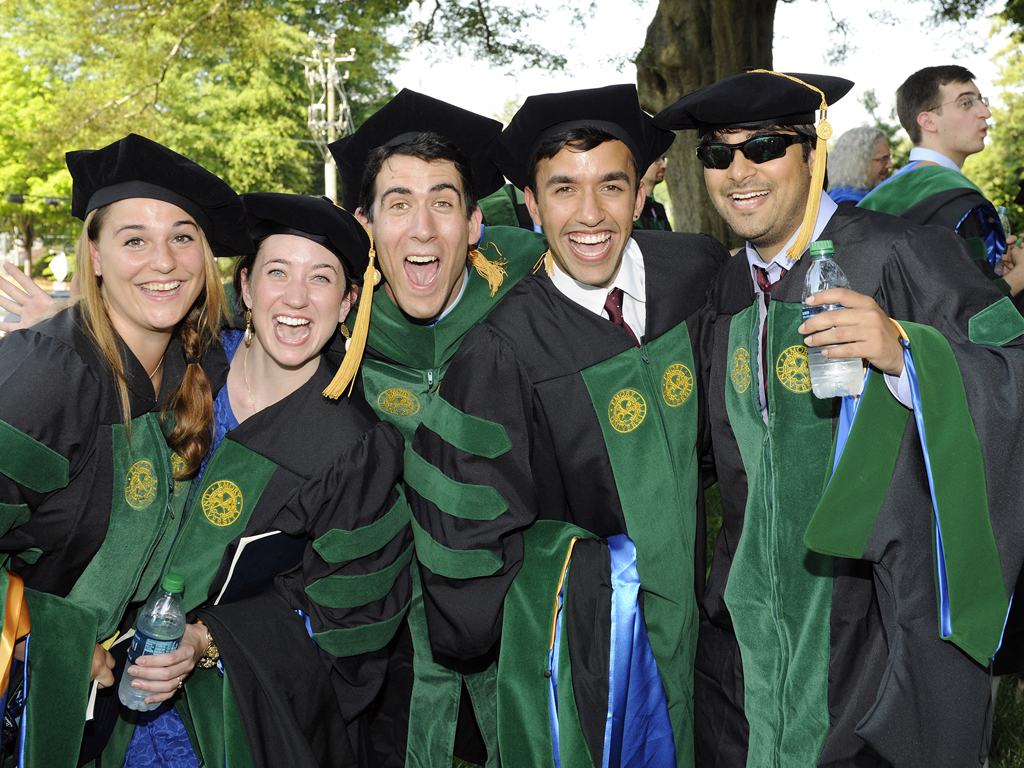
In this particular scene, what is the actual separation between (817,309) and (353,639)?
1.77 metres

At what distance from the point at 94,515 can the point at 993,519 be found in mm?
2572

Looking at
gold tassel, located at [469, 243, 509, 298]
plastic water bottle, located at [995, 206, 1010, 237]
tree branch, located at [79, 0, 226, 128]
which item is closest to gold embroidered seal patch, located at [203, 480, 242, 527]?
gold tassel, located at [469, 243, 509, 298]

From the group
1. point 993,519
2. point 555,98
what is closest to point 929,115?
point 555,98

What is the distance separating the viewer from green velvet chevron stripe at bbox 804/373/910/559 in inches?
92.7

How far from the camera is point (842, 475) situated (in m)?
2.37

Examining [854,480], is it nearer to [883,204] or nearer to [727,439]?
[727,439]

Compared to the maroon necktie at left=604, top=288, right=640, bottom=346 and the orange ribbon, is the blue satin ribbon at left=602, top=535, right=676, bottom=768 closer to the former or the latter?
the maroon necktie at left=604, top=288, right=640, bottom=346

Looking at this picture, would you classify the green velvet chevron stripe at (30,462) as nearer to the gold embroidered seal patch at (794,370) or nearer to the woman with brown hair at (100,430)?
the woman with brown hair at (100,430)

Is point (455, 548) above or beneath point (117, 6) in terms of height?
beneath

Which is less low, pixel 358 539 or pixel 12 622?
pixel 358 539

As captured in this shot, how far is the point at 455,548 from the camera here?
2.76 meters

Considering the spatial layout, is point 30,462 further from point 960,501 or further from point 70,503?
point 960,501

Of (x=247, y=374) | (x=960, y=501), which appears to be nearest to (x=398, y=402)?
(x=247, y=374)

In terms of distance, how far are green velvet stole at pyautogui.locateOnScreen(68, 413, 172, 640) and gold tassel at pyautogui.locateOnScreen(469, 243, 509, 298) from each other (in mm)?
1356
